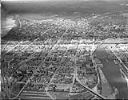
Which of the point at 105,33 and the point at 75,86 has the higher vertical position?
the point at 105,33

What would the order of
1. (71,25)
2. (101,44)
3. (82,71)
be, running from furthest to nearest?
(71,25) → (101,44) → (82,71)

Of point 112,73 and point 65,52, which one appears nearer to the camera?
point 112,73

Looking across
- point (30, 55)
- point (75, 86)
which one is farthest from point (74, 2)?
point (75, 86)

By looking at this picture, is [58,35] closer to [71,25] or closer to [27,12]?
[71,25]

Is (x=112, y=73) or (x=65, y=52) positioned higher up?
(x=65, y=52)
